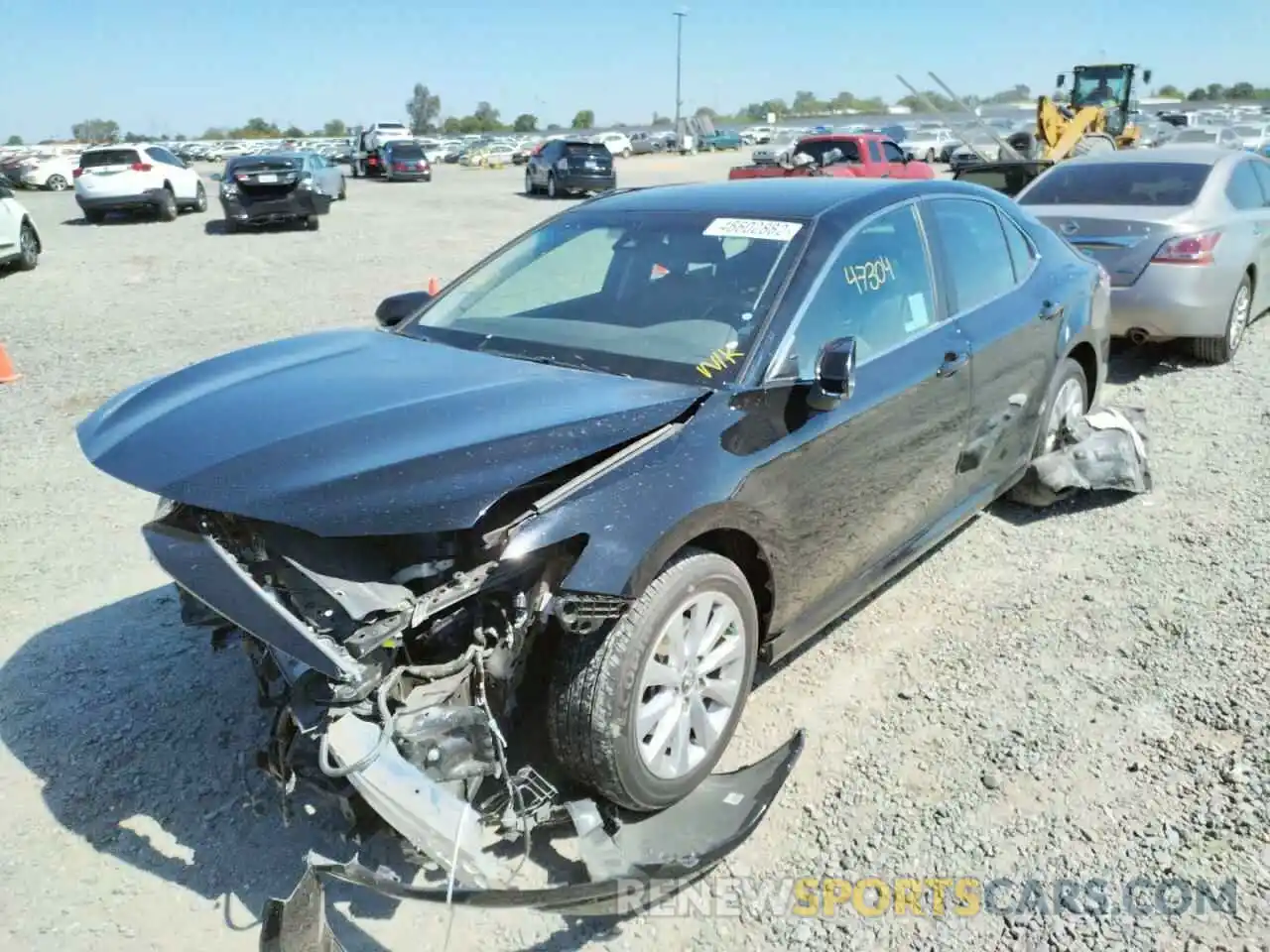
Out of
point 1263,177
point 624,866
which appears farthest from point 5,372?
point 1263,177

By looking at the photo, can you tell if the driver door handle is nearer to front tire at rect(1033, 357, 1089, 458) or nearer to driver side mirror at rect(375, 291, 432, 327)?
front tire at rect(1033, 357, 1089, 458)

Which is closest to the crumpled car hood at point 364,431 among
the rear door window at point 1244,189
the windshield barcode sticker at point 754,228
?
the windshield barcode sticker at point 754,228

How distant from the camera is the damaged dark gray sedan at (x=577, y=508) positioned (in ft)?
7.81

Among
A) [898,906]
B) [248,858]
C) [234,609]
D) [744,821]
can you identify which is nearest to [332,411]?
[234,609]

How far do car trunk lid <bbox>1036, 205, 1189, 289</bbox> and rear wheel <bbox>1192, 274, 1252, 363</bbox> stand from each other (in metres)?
0.92

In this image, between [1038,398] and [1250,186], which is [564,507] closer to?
[1038,398]

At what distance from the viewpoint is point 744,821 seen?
110 inches

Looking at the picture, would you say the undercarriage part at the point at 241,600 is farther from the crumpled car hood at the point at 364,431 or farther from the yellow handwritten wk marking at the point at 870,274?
the yellow handwritten wk marking at the point at 870,274

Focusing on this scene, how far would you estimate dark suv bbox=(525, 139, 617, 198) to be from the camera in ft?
86.2

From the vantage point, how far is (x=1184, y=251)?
7219mm

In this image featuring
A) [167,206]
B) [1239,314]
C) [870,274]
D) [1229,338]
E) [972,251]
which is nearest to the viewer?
[870,274]

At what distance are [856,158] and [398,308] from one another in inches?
666

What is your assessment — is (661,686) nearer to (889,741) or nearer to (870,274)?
(889,741)

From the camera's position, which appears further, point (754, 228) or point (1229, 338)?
point (1229, 338)
